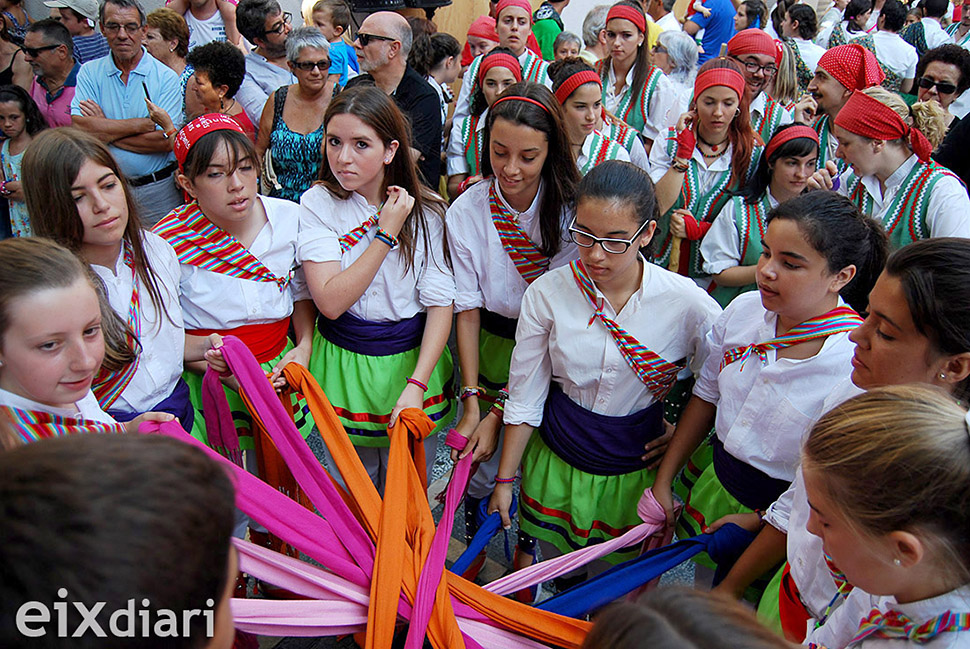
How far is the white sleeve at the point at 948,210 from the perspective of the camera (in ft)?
8.46

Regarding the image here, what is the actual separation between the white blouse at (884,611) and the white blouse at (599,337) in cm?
81

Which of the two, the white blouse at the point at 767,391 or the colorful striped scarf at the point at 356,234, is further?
Answer: the colorful striped scarf at the point at 356,234

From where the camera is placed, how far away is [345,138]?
219cm

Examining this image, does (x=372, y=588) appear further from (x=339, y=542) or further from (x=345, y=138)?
(x=345, y=138)

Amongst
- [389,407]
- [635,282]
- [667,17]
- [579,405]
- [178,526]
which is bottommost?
[389,407]

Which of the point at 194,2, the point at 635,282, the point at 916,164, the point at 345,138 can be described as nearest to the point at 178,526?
the point at 635,282

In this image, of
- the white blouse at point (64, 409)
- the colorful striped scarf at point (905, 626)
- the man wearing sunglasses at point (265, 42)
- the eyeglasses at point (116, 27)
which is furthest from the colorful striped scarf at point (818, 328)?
the eyeglasses at point (116, 27)

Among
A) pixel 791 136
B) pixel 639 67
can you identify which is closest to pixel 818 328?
pixel 791 136

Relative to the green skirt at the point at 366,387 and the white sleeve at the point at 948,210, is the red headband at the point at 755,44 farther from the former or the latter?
the green skirt at the point at 366,387

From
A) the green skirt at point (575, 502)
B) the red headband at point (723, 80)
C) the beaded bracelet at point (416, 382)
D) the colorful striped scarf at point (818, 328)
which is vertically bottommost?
the green skirt at point (575, 502)

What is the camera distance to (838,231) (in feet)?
5.58

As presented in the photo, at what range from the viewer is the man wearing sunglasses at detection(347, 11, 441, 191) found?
13.2ft

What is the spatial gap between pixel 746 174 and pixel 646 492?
1810 mm

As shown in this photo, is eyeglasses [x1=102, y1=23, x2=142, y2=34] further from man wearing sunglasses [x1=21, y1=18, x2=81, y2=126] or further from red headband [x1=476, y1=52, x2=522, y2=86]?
red headband [x1=476, y1=52, x2=522, y2=86]
